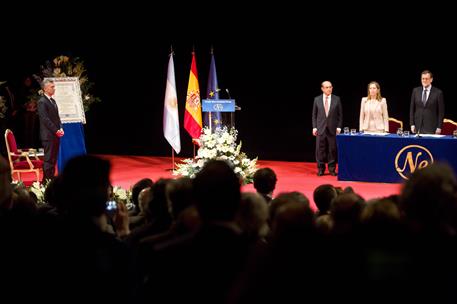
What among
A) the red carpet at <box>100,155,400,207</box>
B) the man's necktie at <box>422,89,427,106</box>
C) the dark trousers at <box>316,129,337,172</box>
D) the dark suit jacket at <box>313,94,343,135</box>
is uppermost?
the man's necktie at <box>422,89,427,106</box>

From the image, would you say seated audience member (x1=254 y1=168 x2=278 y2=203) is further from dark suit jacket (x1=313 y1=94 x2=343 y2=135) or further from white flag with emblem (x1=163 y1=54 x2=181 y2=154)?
white flag with emblem (x1=163 y1=54 x2=181 y2=154)

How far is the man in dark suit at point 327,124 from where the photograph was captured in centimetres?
955

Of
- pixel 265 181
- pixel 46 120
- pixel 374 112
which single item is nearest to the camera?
pixel 265 181

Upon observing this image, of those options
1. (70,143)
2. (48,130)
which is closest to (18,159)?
(48,130)

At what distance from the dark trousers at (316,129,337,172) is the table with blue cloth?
621 mm

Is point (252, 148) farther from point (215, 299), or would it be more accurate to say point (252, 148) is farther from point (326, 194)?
point (215, 299)

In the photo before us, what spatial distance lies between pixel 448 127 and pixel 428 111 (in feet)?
1.97

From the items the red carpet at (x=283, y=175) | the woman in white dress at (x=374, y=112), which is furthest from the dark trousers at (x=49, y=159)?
the woman in white dress at (x=374, y=112)

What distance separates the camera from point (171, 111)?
10.2 m

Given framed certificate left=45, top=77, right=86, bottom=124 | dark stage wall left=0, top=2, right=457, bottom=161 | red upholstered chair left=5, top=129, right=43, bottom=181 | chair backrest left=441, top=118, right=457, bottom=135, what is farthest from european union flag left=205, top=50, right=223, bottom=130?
chair backrest left=441, top=118, right=457, bottom=135

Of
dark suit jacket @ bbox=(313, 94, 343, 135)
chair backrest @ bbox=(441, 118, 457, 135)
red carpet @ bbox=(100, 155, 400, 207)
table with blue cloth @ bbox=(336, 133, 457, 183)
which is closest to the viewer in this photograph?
table with blue cloth @ bbox=(336, 133, 457, 183)

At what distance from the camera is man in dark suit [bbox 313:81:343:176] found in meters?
9.55

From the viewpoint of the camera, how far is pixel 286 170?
10.3 metres

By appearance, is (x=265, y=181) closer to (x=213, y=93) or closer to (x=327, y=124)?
(x=327, y=124)
